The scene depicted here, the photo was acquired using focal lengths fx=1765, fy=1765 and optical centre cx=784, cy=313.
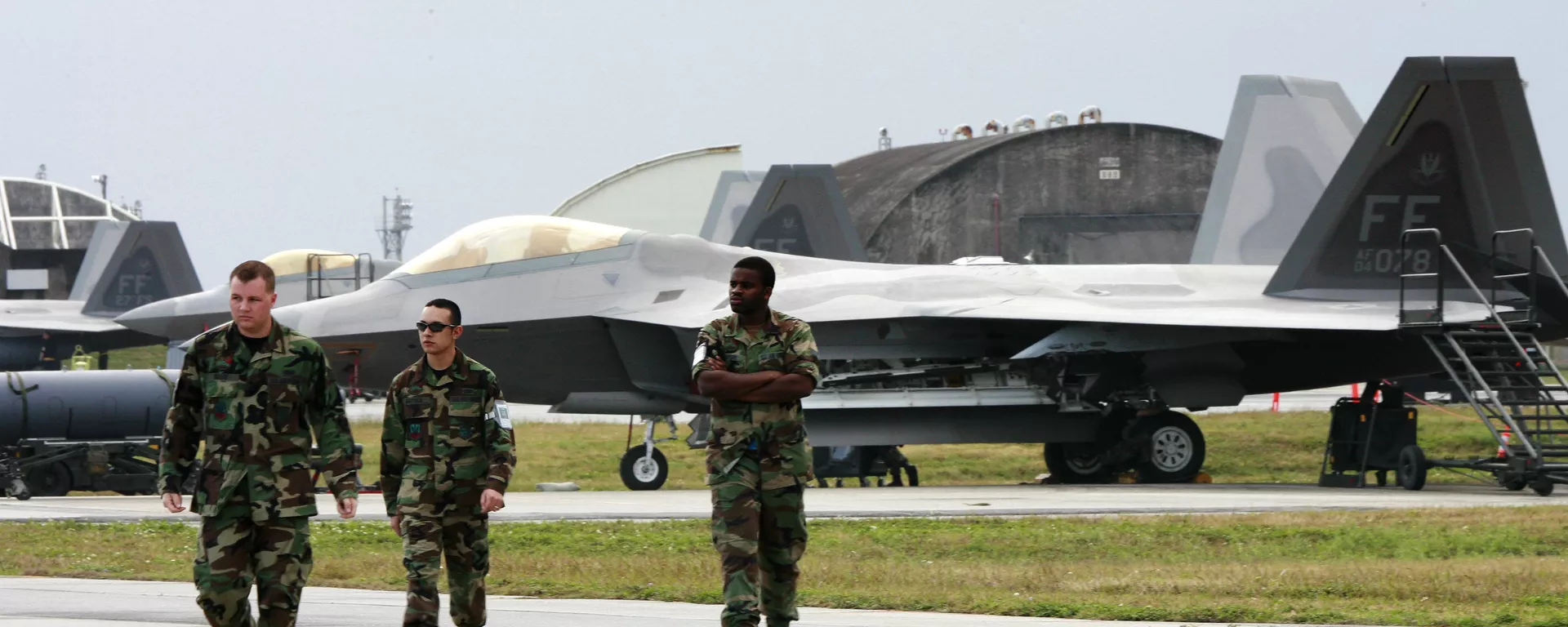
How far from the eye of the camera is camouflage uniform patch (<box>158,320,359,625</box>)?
Result: 6914mm

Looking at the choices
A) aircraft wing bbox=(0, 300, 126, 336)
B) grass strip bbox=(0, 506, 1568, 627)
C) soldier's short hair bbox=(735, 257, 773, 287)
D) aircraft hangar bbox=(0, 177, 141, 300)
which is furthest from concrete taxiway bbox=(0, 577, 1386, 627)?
aircraft hangar bbox=(0, 177, 141, 300)

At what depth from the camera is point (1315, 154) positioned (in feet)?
87.7

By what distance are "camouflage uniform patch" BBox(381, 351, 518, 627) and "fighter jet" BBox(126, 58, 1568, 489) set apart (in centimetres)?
1159

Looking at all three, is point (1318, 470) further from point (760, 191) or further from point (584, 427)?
point (584, 427)

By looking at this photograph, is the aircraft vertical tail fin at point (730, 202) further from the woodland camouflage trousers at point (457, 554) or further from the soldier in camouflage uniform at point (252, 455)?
the soldier in camouflage uniform at point (252, 455)

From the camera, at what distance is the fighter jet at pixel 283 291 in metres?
29.5

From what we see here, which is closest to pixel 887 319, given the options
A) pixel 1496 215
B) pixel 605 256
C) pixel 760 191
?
pixel 605 256

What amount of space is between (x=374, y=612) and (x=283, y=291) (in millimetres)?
21759

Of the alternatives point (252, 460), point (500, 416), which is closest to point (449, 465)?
point (500, 416)

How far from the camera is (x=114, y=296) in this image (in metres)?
44.7

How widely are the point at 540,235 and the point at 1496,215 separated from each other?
1100cm

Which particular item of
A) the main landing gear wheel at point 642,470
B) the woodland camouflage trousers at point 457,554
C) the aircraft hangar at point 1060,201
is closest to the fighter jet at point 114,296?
the aircraft hangar at point 1060,201

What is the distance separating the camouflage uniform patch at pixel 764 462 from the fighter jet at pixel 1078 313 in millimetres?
11634

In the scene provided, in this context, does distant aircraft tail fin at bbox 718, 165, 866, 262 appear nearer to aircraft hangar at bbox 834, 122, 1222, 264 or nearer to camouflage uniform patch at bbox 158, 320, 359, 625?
aircraft hangar at bbox 834, 122, 1222, 264
